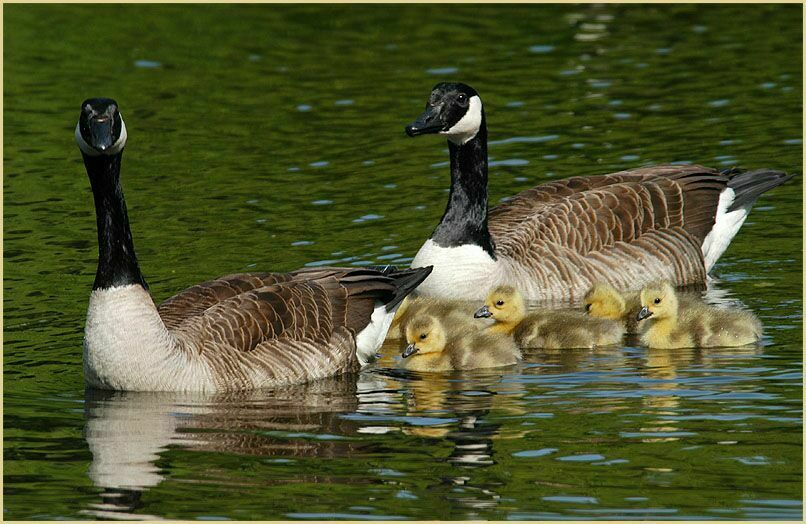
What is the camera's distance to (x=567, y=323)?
40.2 ft

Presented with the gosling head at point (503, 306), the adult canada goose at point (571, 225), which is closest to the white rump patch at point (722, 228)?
the adult canada goose at point (571, 225)

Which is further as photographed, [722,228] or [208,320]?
[722,228]

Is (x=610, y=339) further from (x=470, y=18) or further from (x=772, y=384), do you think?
(x=470, y=18)

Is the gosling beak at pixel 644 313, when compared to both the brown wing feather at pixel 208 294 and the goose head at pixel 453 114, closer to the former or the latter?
the goose head at pixel 453 114

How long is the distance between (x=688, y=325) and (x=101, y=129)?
15.9ft

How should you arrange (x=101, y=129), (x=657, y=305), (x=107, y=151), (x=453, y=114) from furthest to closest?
(x=453, y=114), (x=657, y=305), (x=107, y=151), (x=101, y=129)

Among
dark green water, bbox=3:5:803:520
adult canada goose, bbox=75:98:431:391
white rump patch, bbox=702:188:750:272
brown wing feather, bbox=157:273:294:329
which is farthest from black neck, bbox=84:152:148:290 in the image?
white rump patch, bbox=702:188:750:272

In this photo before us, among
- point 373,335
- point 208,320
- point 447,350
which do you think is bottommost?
point 447,350

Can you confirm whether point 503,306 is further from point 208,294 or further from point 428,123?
point 208,294

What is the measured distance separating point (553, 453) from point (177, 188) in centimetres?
847

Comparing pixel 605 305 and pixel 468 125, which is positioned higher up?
pixel 468 125

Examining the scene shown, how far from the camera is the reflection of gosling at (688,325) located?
11.9 metres

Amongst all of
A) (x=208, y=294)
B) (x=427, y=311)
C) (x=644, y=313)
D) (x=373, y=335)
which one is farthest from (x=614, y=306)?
(x=208, y=294)

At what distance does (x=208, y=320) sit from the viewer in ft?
36.6
